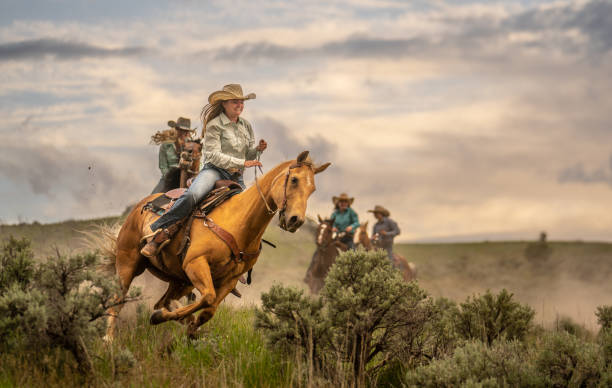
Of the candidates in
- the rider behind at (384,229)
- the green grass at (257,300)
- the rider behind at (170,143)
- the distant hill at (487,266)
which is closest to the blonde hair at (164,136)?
the rider behind at (170,143)

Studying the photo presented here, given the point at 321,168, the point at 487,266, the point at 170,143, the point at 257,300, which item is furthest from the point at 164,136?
the point at 487,266

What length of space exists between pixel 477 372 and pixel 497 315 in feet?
12.6

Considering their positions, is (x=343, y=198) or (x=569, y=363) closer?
(x=569, y=363)

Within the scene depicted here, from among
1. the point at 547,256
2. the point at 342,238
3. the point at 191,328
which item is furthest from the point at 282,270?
the point at 191,328

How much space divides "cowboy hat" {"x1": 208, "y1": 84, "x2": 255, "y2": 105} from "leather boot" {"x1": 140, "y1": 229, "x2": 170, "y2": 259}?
1917 mm

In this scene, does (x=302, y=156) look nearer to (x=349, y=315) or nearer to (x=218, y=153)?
(x=218, y=153)

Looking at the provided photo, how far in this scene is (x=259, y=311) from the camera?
23.3ft

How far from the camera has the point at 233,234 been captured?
798 cm

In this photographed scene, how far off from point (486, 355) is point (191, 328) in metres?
3.55

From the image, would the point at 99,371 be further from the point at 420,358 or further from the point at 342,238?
the point at 342,238

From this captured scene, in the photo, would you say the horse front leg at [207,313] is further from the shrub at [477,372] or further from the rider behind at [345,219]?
the rider behind at [345,219]

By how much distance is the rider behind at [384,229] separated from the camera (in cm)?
2141

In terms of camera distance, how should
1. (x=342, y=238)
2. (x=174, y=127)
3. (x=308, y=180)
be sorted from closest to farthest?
(x=308, y=180) < (x=174, y=127) < (x=342, y=238)

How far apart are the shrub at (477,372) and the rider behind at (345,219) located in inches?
461
